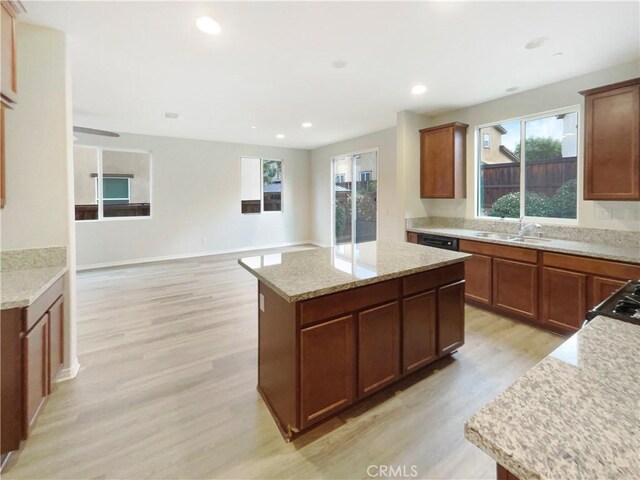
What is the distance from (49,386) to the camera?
2018 mm

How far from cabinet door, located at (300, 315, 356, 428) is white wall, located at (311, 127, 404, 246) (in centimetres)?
317

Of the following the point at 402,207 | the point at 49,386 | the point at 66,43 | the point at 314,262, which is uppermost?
the point at 66,43

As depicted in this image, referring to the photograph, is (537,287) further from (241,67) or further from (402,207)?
(241,67)

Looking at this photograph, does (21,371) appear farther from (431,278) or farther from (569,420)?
(431,278)

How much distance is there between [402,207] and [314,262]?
2780 millimetres

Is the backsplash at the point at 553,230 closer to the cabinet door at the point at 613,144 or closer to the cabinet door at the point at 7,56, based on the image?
the cabinet door at the point at 613,144

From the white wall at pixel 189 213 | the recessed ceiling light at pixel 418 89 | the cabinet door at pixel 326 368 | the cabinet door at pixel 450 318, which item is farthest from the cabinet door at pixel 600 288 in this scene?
the white wall at pixel 189 213

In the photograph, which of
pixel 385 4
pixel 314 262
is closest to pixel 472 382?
pixel 314 262

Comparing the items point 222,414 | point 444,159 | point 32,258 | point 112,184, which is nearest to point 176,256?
point 112,184

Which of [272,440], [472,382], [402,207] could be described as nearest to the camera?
[272,440]

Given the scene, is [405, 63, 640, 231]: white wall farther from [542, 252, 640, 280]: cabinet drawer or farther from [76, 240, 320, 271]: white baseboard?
[76, 240, 320, 271]: white baseboard

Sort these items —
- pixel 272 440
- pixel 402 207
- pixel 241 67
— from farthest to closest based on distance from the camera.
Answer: pixel 402 207, pixel 241 67, pixel 272 440

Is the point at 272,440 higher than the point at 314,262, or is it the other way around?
the point at 314,262

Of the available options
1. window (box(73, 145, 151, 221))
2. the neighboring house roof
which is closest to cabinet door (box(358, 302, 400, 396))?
the neighboring house roof
